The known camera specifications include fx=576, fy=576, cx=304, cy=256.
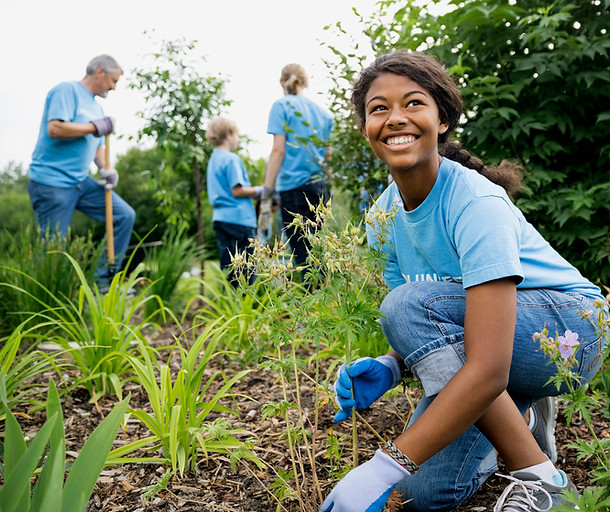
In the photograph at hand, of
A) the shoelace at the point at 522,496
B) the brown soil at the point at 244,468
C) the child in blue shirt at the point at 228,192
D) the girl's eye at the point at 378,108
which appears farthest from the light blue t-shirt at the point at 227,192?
the shoelace at the point at 522,496

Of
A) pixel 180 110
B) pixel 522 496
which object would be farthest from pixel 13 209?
pixel 522 496

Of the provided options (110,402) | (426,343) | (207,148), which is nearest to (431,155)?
(426,343)

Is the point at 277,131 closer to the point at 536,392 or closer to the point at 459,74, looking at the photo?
the point at 459,74

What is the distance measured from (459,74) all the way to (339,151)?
2.78 ft

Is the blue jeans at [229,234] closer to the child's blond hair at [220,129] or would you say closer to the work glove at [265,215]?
the work glove at [265,215]

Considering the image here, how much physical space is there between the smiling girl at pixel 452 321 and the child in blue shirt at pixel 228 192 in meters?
3.09

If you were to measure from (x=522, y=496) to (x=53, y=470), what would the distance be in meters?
1.09

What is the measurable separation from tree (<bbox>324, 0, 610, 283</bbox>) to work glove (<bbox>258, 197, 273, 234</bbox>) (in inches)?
82.9

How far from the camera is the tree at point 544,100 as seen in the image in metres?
2.71

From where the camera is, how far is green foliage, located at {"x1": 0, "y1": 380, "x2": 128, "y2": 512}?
1021mm

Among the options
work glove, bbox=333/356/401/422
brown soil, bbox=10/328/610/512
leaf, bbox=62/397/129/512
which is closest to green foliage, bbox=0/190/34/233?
brown soil, bbox=10/328/610/512

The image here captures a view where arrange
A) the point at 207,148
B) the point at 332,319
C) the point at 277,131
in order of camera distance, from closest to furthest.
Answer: the point at 332,319 < the point at 277,131 < the point at 207,148

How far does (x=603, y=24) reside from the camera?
2.82 meters

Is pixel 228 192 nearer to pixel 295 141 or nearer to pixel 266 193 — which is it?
pixel 266 193
